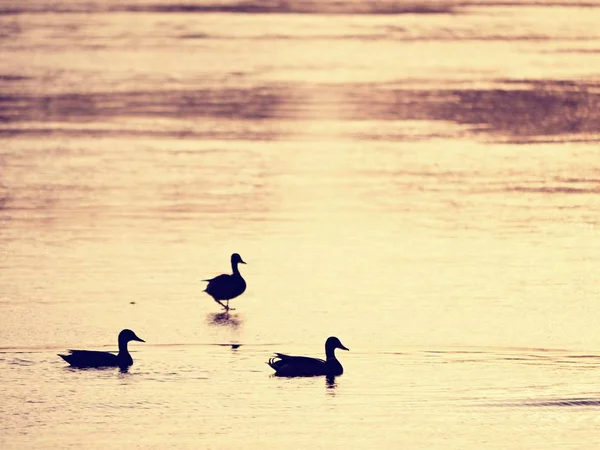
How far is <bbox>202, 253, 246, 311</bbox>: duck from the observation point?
17641 mm

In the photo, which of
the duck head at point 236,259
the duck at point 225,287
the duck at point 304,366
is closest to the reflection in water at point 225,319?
the duck at point 225,287

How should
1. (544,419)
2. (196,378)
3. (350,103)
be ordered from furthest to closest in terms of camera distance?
1. (350,103)
2. (196,378)
3. (544,419)

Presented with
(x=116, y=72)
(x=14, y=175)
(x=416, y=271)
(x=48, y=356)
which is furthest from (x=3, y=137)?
(x=48, y=356)

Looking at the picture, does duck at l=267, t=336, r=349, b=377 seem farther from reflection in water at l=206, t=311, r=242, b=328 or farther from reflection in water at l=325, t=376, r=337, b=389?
reflection in water at l=206, t=311, r=242, b=328

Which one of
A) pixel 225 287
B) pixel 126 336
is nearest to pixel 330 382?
pixel 126 336

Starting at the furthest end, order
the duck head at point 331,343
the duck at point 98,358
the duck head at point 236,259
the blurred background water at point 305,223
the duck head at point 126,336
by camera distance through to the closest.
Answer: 1. the duck head at point 236,259
2. the duck head at point 126,336
3. the duck head at point 331,343
4. the duck at point 98,358
5. the blurred background water at point 305,223

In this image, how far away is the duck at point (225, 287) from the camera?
1764 cm

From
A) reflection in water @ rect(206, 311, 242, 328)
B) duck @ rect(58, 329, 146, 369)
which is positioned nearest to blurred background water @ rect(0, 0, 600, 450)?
reflection in water @ rect(206, 311, 242, 328)

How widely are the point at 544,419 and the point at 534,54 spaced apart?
20.4m

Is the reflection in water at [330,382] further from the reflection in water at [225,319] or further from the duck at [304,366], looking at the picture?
the reflection in water at [225,319]

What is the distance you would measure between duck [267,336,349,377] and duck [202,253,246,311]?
106 inches

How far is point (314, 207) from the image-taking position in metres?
22.3

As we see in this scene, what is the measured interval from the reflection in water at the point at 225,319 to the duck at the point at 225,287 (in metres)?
0.19

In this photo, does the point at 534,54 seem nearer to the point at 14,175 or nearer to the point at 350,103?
the point at 350,103
